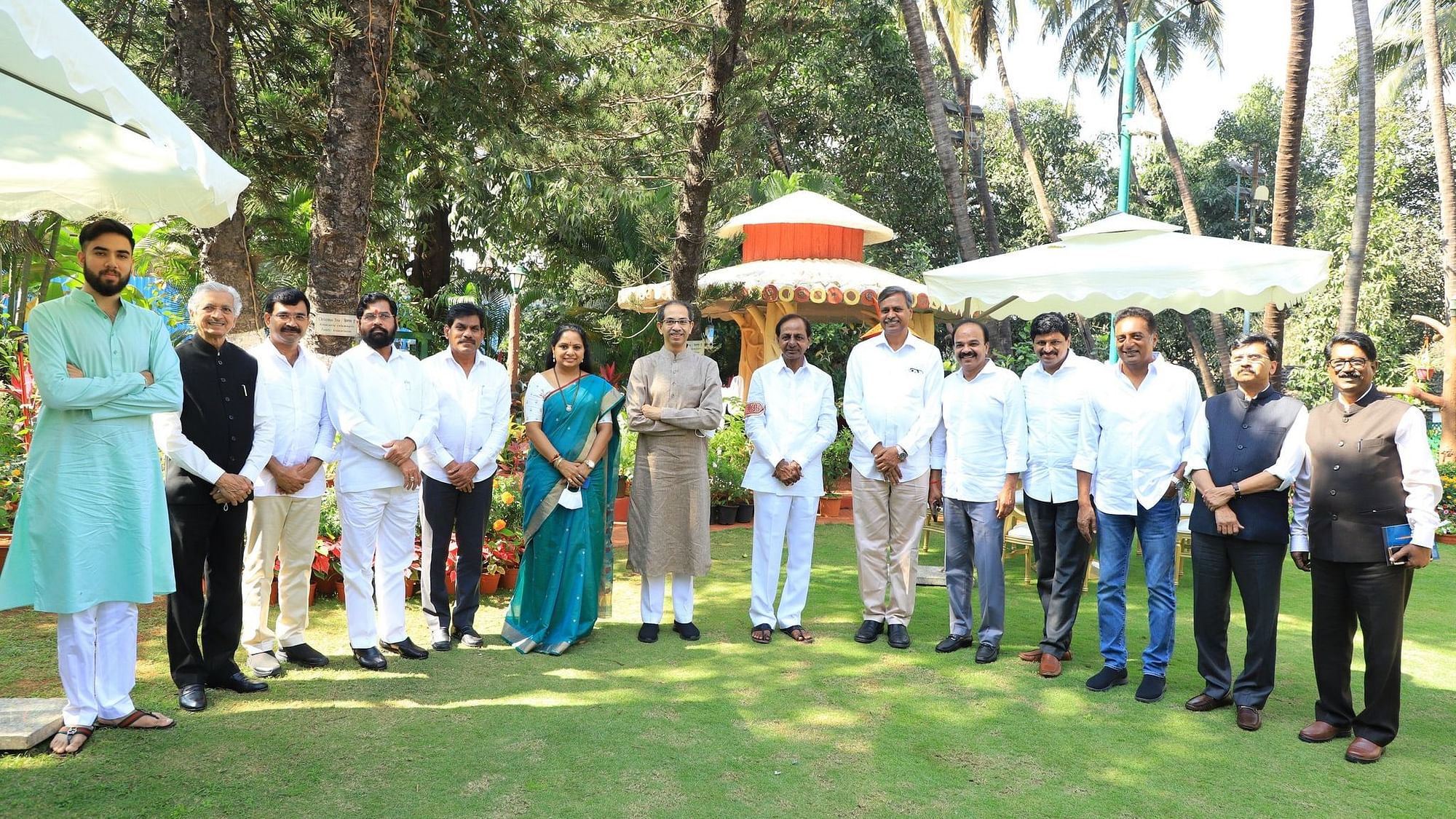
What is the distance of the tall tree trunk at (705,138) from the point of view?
672cm

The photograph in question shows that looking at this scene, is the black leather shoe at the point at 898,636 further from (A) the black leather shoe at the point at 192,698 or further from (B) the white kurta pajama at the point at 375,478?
(A) the black leather shoe at the point at 192,698

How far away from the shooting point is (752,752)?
3818 millimetres

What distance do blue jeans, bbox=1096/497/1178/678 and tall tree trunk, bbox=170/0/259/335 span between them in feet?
18.0

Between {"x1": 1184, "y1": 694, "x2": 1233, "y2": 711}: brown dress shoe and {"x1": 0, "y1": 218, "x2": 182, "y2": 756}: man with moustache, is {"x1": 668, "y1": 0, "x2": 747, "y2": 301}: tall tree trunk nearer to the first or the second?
{"x1": 0, "y1": 218, "x2": 182, "y2": 756}: man with moustache

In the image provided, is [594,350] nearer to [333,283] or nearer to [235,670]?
[333,283]

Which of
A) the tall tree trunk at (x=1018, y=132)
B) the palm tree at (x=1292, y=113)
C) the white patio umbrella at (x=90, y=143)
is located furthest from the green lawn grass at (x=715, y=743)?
the tall tree trunk at (x=1018, y=132)

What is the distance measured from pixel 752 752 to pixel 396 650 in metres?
2.11

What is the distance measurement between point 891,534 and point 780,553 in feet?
2.03

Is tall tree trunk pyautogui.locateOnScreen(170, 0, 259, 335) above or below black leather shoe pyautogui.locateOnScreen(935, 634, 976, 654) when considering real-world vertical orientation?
above

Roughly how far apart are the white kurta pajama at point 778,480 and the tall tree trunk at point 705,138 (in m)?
1.86

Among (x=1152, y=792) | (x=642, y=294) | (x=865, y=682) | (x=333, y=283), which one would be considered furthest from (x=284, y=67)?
(x=1152, y=792)

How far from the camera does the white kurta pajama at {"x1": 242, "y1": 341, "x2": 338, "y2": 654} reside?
Answer: 449 centimetres

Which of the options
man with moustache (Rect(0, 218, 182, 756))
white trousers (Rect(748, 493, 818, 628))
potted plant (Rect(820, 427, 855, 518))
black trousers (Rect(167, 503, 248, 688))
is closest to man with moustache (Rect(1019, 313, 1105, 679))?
white trousers (Rect(748, 493, 818, 628))

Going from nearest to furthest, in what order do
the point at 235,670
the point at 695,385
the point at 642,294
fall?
the point at 235,670 < the point at 695,385 < the point at 642,294
